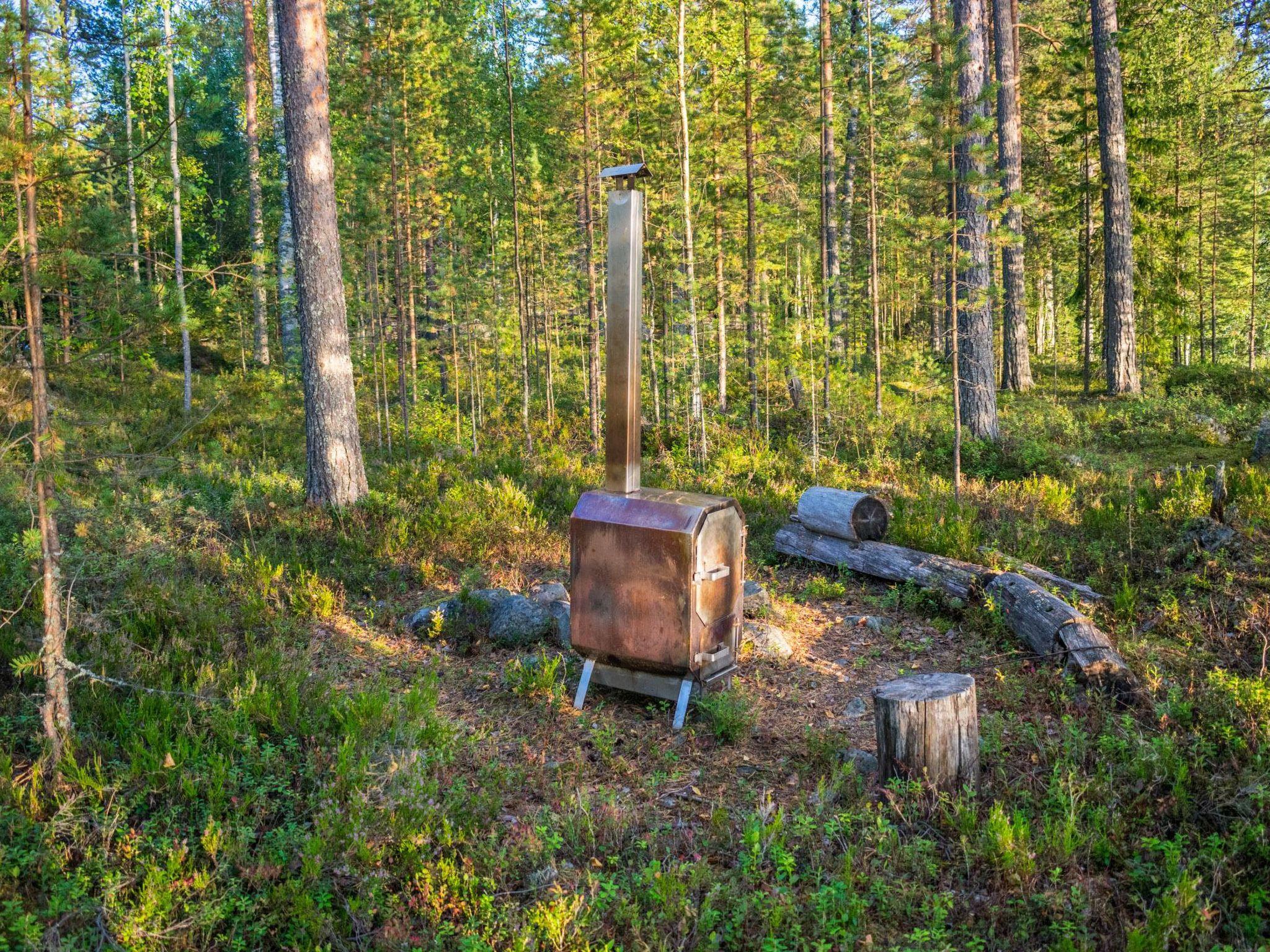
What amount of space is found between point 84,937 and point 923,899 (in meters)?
3.52

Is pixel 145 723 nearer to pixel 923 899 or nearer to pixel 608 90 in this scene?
pixel 923 899

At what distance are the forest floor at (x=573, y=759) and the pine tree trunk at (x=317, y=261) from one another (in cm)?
97

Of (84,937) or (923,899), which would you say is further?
(923,899)

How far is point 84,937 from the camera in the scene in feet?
10.9

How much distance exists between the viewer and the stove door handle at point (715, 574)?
5316 millimetres

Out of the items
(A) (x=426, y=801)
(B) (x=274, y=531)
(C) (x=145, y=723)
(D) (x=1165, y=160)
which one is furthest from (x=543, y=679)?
(D) (x=1165, y=160)

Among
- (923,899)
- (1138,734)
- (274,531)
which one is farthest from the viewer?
(274,531)

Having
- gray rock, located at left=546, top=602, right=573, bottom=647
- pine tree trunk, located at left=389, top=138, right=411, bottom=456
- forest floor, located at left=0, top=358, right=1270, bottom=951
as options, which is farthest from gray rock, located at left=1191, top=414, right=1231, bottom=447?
pine tree trunk, located at left=389, top=138, right=411, bottom=456

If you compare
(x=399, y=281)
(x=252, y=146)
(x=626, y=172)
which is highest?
(x=252, y=146)

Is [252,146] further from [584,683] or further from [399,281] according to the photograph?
[584,683]

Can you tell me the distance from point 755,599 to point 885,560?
1557 mm

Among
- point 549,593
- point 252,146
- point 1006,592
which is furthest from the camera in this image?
point 252,146

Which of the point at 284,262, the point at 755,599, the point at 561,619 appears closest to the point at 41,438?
the point at 561,619

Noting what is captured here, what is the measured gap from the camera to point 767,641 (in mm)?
6723
